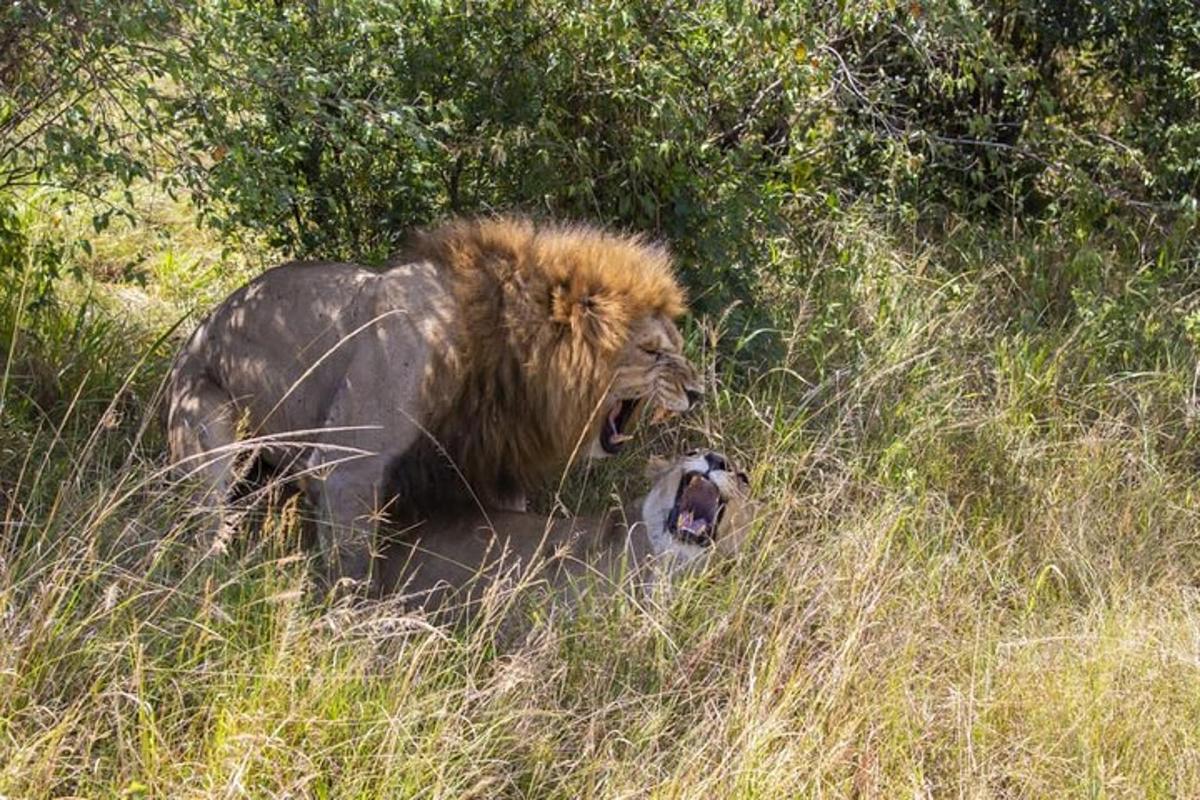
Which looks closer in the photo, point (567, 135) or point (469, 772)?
point (469, 772)

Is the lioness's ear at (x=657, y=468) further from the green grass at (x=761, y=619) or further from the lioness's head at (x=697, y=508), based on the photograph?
the green grass at (x=761, y=619)

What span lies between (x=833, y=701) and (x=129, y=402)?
2.33 m

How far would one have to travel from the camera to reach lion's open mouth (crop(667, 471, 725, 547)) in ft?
14.9

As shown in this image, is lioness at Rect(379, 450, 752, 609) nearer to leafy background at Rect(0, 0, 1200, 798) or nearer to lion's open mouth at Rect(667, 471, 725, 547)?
lion's open mouth at Rect(667, 471, 725, 547)

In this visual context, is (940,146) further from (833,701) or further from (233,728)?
(233,728)

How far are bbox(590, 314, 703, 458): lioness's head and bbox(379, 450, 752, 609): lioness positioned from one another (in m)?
0.20

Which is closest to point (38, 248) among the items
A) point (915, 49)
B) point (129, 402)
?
point (129, 402)

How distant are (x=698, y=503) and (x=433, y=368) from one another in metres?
0.79

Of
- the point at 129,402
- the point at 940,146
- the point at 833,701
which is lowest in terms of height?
the point at 129,402

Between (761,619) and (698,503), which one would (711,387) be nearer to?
(698,503)

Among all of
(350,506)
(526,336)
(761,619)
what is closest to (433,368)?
(526,336)

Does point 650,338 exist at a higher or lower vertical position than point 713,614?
higher

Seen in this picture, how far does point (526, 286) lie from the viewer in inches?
174

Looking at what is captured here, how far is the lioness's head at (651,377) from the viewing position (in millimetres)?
4496
